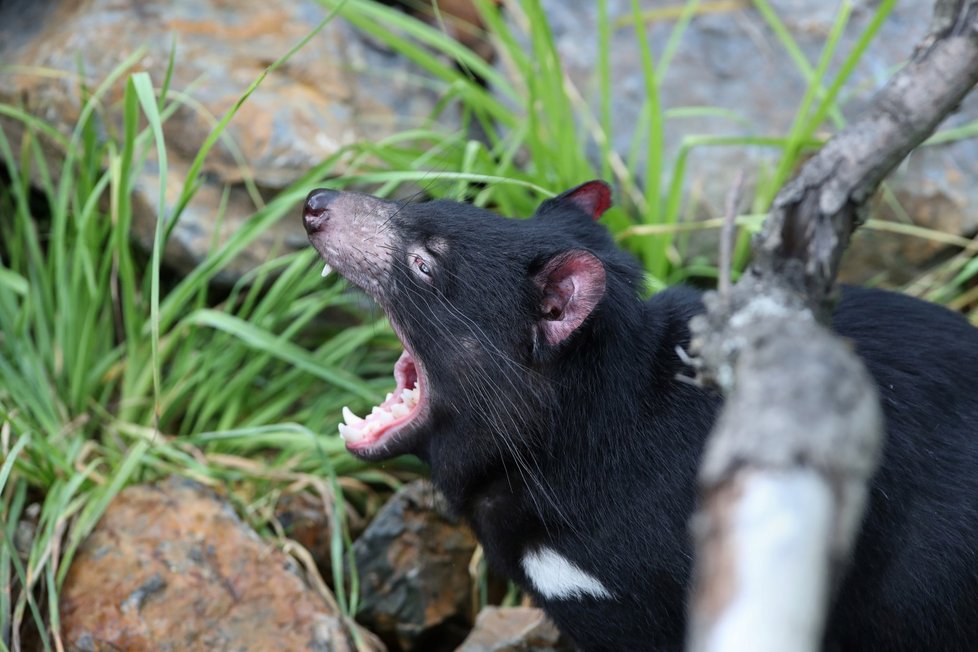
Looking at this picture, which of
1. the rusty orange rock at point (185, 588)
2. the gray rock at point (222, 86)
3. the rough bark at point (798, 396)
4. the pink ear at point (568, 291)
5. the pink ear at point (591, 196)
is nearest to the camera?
the rough bark at point (798, 396)

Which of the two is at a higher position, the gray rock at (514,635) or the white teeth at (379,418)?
the white teeth at (379,418)

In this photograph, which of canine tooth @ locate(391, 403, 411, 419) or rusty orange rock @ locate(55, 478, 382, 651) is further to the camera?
rusty orange rock @ locate(55, 478, 382, 651)

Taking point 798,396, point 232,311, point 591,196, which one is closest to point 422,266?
point 591,196

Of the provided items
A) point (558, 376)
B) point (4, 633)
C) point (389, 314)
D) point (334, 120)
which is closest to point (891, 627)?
point (558, 376)

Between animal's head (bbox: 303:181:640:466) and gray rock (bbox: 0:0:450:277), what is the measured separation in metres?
1.24

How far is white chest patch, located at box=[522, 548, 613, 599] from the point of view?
2137 mm

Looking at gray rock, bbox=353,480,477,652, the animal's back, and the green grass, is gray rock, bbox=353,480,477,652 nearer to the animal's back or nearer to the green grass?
the green grass

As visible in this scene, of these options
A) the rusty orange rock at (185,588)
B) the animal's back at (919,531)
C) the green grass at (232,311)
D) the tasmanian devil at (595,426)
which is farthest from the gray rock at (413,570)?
the animal's back at (919,531)

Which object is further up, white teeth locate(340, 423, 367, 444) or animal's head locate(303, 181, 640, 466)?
animal's head locate(303, 181, 640, 466)

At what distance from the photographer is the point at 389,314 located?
2.22 meters

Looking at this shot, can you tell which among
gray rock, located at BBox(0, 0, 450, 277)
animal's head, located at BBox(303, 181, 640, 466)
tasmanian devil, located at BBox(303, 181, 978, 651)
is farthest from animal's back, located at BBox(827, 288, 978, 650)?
gray rock, located at BBox(0, 0, 450, 277)

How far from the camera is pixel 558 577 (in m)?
2.18

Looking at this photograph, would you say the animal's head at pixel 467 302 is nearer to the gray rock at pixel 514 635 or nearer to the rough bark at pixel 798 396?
the gray rock at pixel 514 635

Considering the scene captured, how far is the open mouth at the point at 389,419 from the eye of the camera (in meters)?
2.22
